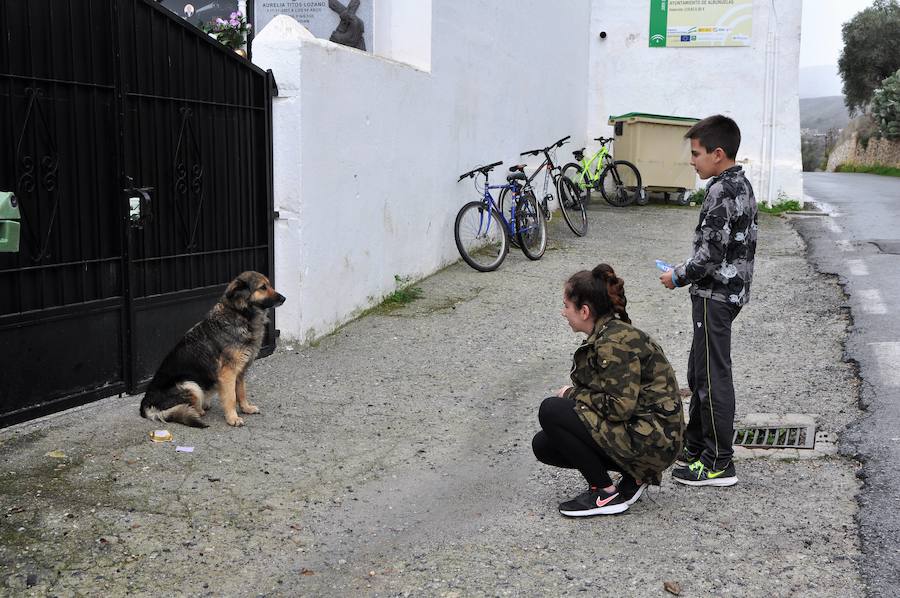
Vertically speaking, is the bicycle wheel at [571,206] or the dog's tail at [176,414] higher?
the bicycle wheel at [571,206]

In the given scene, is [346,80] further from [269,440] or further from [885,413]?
[885,413]

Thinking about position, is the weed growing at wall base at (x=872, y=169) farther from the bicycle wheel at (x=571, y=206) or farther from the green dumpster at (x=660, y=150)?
the bicycle wheel at (x=571, y=206)

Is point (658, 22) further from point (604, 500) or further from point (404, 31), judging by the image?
point (604, 500)

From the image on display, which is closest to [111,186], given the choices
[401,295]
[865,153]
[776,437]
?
[401,295]

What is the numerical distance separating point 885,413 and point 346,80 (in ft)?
16.5

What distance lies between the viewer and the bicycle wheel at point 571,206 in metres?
13.4

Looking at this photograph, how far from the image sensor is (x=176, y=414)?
546 centimetres

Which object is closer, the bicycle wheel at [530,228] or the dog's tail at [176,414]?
the dog's tail at [176,414]

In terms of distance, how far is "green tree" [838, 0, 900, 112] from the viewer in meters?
40.0

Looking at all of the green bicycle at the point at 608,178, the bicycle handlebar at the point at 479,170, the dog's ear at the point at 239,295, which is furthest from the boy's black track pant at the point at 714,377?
the green bicycle at the point at 608,178

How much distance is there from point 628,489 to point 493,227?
7499mm

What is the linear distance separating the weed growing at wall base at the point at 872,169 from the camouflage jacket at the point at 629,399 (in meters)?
30.8

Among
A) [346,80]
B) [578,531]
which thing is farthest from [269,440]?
[346,80]

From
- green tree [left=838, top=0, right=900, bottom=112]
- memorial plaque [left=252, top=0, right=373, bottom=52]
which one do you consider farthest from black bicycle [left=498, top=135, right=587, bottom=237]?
green tree [left=838, top=0, right=900, bottom=112]
